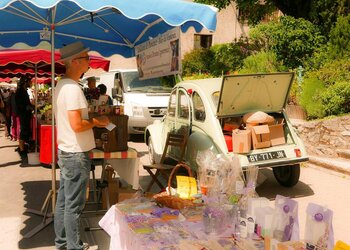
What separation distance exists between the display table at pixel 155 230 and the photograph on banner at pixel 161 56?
249 cm

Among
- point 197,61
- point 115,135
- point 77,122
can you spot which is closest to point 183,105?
point 115,135

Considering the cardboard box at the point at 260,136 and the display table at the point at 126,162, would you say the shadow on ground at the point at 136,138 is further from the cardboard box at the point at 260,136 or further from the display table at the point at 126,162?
the display table at the point at 126,162

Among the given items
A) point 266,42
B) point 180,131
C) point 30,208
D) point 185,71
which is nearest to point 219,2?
point 266,42

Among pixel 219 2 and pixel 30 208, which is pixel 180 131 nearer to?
pixel 30 208

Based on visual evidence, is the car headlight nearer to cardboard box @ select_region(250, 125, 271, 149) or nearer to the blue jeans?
cardboard box @ select_region(250, 125, 271, 149)

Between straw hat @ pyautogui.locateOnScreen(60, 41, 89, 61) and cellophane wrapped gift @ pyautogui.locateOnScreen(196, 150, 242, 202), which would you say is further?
straw hat @ pyautogui.locateOnScreen(60, 41, 89, 61)

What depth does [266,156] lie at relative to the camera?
680 centimetres

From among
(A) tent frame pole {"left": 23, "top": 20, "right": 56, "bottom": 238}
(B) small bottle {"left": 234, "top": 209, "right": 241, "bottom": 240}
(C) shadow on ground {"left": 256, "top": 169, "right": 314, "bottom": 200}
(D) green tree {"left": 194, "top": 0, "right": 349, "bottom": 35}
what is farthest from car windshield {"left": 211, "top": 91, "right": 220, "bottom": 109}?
(D) green tree {"left": 194, "top": 0, "right": 349, "bottom": 35}

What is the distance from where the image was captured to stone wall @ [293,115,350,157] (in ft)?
34.2

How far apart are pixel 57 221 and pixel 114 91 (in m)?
9.02

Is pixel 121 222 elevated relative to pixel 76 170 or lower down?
lower down

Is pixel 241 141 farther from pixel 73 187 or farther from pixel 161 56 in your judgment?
pixel 73 187

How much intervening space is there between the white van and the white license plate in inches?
258

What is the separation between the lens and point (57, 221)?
4.39 meters
